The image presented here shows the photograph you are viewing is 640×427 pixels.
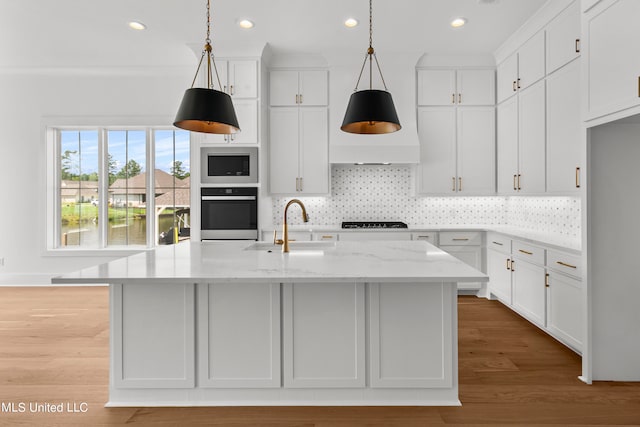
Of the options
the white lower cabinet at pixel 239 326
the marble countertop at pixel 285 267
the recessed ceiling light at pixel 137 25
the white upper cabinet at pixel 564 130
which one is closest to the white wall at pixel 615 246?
the white upper cabinet at pixel 564 130

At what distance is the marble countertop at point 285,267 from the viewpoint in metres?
1.80

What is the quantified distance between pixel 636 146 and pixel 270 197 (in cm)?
359

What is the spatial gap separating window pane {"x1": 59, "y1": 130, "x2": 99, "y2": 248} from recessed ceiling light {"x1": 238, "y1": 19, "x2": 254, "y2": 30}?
2842 millimetres

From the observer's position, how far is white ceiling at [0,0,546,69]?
3.56 metres

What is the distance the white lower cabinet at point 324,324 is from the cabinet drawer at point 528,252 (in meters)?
2.06

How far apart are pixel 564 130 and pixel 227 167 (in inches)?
134

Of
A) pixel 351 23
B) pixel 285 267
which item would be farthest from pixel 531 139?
pixel 285 267

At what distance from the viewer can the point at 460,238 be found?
456cm

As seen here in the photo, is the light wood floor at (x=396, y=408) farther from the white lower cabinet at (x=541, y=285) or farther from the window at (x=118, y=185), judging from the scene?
the window at (x=118, y=185)

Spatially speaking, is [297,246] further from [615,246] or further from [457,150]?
[457,150]

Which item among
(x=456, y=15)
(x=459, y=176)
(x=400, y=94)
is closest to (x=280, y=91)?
(x=400, y=94)

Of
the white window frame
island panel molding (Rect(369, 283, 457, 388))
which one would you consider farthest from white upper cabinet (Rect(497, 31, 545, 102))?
the white window frame

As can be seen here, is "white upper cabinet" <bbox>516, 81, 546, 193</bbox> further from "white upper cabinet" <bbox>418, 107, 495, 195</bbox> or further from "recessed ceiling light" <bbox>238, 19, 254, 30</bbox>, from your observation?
"recessed ceiling light" <bbox>238, 19, 254, 30</bbox>

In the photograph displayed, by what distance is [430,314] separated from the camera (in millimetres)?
2170
